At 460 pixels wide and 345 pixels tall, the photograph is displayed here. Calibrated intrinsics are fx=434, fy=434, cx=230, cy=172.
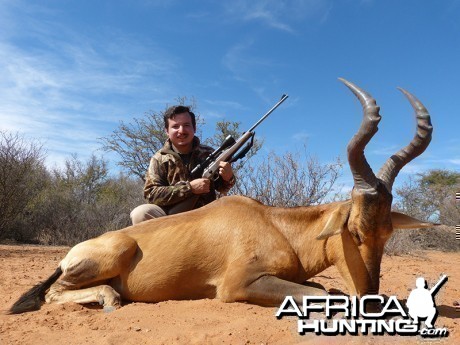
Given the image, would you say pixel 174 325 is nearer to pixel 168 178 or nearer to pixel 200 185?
pixel 200 185

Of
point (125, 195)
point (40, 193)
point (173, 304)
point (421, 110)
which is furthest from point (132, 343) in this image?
point (125, 195)

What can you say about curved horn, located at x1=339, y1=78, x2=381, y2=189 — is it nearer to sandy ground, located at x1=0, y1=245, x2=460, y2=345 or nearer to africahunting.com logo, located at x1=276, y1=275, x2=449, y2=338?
africahunting.com logo, located at x1=276, y1=275, x2=449, y2=338

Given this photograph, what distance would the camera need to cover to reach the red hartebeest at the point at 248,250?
13.4ft

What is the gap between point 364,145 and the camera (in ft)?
13.8

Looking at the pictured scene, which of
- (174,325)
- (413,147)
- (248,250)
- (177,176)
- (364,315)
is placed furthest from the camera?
(177,176)

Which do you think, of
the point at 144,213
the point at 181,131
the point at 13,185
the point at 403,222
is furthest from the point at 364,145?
the point at 13,185

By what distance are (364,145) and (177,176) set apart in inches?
131

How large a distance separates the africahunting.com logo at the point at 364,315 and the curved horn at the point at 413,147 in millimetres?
1071

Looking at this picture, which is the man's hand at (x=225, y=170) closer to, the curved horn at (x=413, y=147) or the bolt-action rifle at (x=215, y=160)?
the bolt-action rifle at (x=215, y=160)

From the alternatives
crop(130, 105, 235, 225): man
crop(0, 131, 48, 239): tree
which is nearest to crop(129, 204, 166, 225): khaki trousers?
crop(130, 105, 235, 225): man

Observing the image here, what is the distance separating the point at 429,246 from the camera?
52.5 ft

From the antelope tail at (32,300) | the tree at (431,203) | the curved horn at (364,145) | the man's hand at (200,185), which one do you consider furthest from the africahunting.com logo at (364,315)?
the tree at (431,203)

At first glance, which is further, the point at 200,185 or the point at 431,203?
the point at 431,203

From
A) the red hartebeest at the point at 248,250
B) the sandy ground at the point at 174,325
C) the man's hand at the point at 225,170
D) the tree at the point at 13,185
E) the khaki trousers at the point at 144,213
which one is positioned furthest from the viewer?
the tree at the point at 13,185
